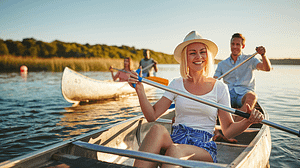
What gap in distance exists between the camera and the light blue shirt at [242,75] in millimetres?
4258

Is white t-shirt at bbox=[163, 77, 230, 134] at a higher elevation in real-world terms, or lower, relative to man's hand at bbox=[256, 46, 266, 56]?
lower

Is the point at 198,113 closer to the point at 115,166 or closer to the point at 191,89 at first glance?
the point at 191,89

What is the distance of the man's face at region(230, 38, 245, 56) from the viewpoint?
4156mm

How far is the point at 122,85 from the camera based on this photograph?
916cm

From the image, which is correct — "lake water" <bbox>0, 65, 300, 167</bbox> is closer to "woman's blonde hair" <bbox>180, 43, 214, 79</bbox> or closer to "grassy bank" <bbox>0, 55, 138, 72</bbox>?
"woman's blonde hair" <bbox>180, 43, 214, 79</bbox>

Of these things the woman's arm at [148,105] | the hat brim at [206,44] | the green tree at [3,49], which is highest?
the green tree at [3,49]

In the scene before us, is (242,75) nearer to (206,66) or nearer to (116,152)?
(206,66)

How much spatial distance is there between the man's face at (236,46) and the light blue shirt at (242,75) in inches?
4.4

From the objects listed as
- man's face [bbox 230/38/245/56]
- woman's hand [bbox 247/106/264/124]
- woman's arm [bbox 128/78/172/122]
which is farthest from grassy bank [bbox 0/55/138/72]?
woman's hand [bbox 247/106/264/124]

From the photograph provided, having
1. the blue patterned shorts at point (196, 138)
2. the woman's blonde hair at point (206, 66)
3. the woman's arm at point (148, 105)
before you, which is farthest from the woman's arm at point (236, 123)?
the woman's arm at point (148, 105)

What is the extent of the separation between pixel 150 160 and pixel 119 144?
1380 mm

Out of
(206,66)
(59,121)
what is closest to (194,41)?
(206,66)

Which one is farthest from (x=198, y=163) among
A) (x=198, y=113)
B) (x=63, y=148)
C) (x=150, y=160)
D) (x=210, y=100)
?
(x=63, y=148)

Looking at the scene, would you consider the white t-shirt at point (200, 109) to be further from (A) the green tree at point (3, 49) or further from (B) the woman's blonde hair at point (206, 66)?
(A) the green tree at point (3, 49)
